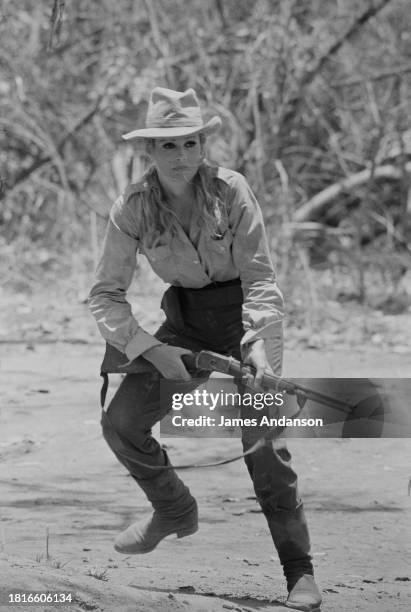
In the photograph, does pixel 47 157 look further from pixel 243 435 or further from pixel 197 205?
pixel 243 435

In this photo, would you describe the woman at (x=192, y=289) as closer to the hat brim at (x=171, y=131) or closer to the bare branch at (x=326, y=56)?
the hat brim at (x=171, y=131)

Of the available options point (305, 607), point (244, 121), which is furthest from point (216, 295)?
point (244, 121)

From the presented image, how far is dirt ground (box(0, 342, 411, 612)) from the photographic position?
3891 millimetres

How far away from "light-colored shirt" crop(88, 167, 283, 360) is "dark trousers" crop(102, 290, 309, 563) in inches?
5.3

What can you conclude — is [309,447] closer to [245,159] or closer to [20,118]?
[245,159]

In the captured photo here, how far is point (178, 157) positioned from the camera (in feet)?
12.5

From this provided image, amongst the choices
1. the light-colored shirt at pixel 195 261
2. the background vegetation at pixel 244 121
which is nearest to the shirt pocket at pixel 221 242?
the light-colored shirt at pixel 195 261

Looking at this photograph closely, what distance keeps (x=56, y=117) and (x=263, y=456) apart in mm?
9846

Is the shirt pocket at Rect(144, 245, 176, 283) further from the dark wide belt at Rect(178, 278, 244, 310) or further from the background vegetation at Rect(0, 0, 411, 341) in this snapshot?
the background vegetation at Rect(0, 0, 411, 341)

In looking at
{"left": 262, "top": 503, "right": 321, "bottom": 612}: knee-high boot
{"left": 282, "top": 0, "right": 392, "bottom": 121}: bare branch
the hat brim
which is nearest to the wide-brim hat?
the hat brim

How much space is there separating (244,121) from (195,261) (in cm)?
826

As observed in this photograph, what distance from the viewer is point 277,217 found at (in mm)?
11172

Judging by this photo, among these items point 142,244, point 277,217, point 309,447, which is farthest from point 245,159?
point 142,244

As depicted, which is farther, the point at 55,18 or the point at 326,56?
the point at 326,56
